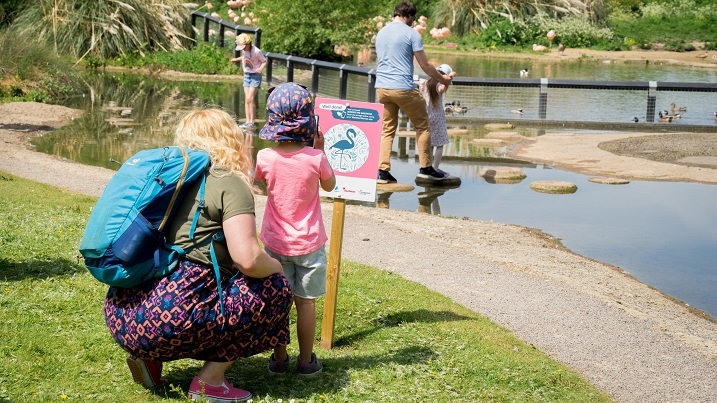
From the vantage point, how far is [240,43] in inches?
668

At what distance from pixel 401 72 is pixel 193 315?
7.80 metres

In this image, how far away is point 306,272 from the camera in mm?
5344

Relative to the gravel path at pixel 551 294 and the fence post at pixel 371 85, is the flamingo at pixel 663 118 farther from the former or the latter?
the gravel path at pixel 551 294

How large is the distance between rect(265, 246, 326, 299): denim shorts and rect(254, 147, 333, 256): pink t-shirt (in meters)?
0.06

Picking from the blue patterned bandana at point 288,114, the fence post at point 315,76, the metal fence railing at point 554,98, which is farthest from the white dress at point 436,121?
the fence post at point 315,76

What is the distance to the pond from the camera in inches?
368

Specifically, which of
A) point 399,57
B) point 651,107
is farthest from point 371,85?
point 399,57

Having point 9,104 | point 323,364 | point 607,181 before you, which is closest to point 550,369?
point 323,364

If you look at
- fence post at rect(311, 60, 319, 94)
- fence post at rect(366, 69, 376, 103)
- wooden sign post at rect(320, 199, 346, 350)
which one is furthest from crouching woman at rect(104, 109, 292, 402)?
fence post at rect(311, 60, 319, 94)

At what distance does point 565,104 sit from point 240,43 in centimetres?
769

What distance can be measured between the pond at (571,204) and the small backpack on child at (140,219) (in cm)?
515

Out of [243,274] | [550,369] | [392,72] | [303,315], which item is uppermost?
[392,72]

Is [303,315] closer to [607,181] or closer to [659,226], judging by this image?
[659,226]

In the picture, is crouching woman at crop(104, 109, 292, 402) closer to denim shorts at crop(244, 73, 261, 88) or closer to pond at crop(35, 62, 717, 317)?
pond at crop(35, 62, 717, 317)
